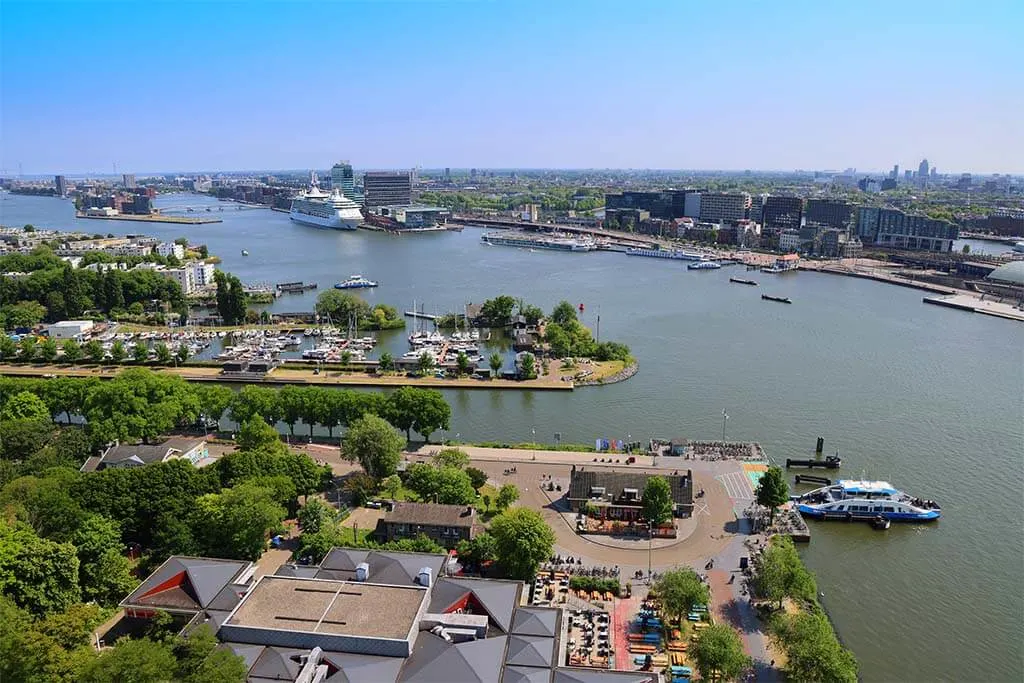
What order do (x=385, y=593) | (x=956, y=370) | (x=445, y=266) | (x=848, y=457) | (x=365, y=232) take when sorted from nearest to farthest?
(x=385, y=593)
(x=848, y=457)
(x=956, y=370)
(x=445, y=266)
(x=365, y=232)

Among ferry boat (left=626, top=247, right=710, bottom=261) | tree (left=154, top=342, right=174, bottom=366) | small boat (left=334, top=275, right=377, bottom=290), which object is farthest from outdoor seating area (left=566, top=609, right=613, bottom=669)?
ferry boat (left=626, top=247, right=710, bottom=261)

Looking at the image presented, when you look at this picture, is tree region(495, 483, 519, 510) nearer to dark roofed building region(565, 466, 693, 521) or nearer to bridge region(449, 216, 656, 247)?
dark roofed building region(565, 466, 693, 521)

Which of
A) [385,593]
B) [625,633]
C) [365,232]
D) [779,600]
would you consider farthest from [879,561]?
[365,232]

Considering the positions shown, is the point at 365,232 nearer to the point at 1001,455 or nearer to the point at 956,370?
the point at 956,370

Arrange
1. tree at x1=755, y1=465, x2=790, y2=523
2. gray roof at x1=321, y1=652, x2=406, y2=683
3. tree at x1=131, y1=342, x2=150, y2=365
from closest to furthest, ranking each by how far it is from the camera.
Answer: gray roof at x1=321, y1=652, x2=406, y2=683 < tree at x1=755, y1=465, x2=790, y2=523 < tree at x1=131, y1=342, x2=150, y2=365

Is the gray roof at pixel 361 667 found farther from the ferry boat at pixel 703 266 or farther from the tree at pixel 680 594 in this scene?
the ferry boat at pixel 703 266

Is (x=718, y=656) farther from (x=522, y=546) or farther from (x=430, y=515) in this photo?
(x=430, y=515)
